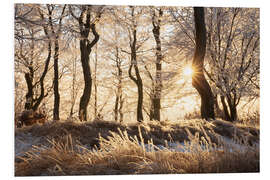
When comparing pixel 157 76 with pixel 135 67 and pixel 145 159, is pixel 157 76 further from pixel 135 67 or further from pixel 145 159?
pixel 145 159

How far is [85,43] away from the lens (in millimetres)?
4906

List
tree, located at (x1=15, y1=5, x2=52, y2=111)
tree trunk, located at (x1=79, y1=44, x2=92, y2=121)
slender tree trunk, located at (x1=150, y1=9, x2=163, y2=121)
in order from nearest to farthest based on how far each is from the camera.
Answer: tree, located at (x1=15, y1=5, x2=52, y2=111) < tree trunk, located at (x1=79, y1=44, x2=92, y2=121) < slender tree trunk, located at (x1=150, y1=9, x2=163, y2=121)

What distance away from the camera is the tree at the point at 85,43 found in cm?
493

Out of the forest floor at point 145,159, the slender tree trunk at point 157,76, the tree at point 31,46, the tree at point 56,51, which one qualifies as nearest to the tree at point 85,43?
the tree at point 56,51

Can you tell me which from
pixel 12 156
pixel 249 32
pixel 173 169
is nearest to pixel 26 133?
pixel 12 156

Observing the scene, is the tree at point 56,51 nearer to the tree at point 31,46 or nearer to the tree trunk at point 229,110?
the tree at point 31,46

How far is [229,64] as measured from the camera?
469 centimetres

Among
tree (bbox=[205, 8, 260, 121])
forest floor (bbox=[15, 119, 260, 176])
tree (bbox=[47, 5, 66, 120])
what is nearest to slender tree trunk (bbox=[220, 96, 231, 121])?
tree (bbox=[205, 8, 260, 121])

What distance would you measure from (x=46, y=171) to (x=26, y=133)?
3.78ft

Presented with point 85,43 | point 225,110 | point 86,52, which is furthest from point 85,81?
point 225,110

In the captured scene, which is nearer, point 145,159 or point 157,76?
point 145,159

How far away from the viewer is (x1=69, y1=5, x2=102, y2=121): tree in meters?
4.93

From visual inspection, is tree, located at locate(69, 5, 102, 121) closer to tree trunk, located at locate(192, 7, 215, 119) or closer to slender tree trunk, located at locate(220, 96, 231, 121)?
tree trunk, located at locate(192, 7, 215, 119)

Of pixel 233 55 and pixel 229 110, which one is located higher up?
pixel 233 55
